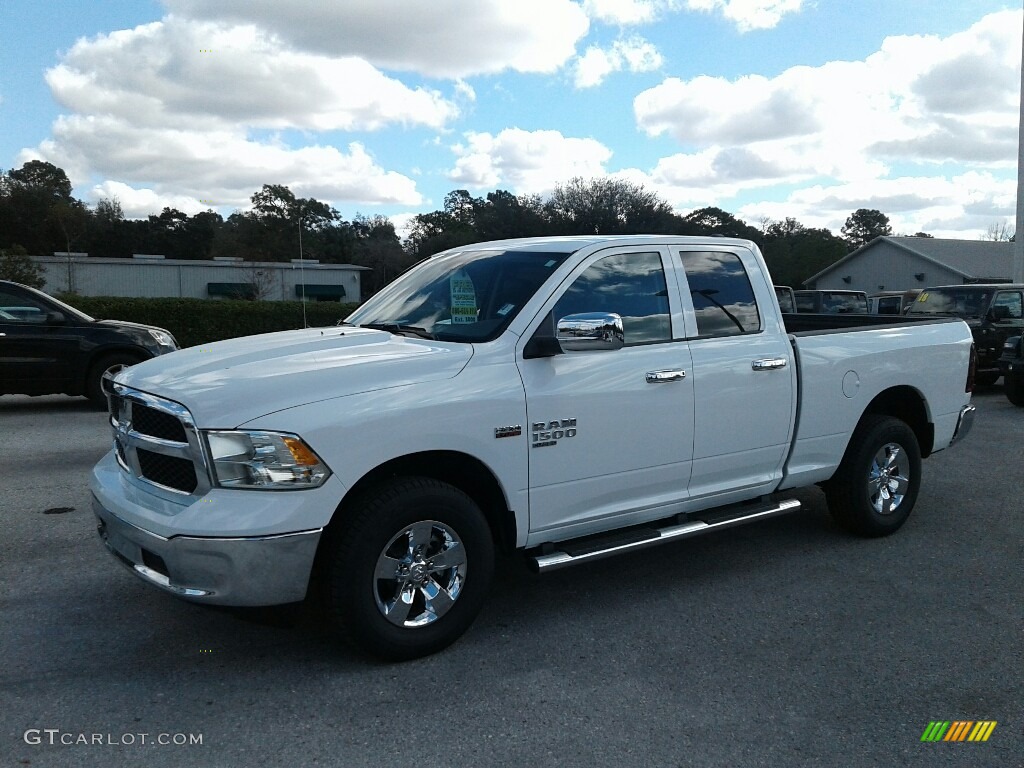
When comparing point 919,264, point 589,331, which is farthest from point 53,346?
point 919,264

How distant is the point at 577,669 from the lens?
3.92 meters

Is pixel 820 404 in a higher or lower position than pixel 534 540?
higher

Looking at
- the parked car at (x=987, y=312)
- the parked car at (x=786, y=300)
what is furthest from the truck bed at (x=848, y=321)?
the parked car at (x=786, y=300)

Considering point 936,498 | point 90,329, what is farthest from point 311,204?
point 936,498

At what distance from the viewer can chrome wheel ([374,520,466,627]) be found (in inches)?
150

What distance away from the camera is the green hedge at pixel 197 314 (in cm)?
2175

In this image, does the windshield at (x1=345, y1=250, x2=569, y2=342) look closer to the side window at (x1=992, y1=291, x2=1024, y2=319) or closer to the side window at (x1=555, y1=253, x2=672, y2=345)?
the side window at (x1=555, y1=253, x2=672, y2=345)

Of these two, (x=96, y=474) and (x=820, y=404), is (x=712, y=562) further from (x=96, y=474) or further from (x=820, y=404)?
(x=96, y=474)

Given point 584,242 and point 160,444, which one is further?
point 584,242

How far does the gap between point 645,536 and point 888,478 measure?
2354 mm

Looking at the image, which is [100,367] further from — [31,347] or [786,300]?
[786,300]

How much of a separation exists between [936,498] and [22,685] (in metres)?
A: 6.61

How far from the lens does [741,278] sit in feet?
17.4

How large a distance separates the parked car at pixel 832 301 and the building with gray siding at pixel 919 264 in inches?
1292
